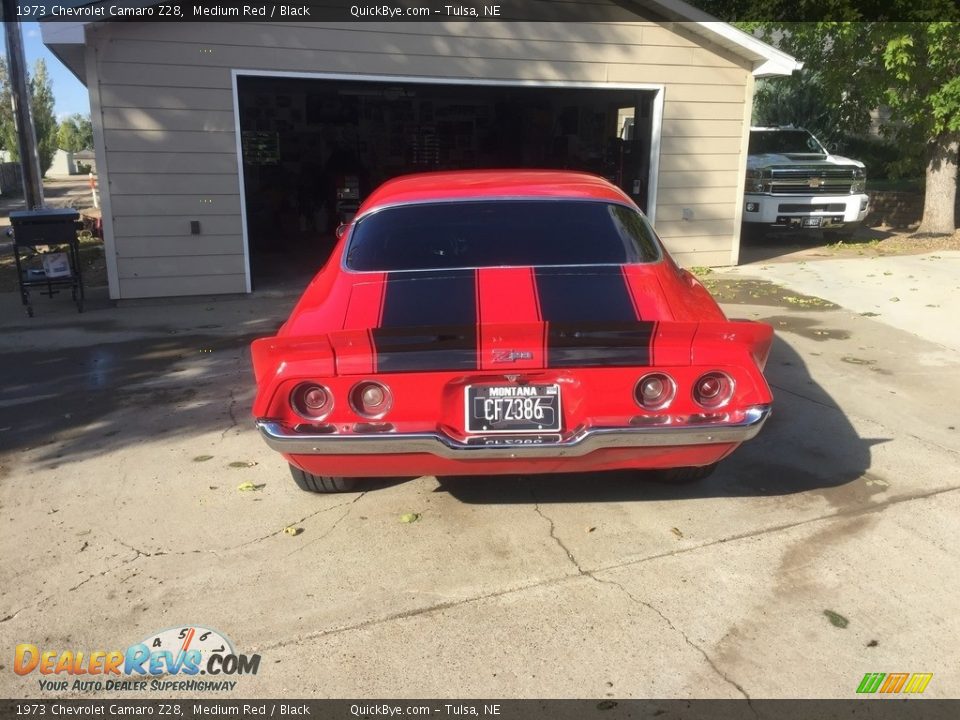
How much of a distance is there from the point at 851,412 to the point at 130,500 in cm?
455

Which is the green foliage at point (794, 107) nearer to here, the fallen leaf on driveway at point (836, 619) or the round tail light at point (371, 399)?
the fallen leaf on driveway at point (836, 619)

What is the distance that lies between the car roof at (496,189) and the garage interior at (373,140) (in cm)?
991

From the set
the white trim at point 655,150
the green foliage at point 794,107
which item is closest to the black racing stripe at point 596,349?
the white trim at point 655,150

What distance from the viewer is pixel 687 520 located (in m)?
3.96

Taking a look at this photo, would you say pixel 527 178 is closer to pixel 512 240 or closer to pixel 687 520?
pixel 512 240

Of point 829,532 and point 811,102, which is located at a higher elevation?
point 811,102

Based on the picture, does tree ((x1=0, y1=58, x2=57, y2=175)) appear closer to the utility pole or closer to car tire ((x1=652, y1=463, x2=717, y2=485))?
the utility pole

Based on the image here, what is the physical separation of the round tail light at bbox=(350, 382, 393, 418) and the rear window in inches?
35.6

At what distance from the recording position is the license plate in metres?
3.44

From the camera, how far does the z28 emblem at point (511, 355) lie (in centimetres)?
338

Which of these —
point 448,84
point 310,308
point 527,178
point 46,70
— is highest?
point 46,70

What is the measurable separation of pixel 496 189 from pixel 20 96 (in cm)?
1035

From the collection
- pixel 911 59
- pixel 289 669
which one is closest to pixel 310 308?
pixel 289 669

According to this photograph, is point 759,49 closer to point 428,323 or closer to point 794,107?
point 428,323
